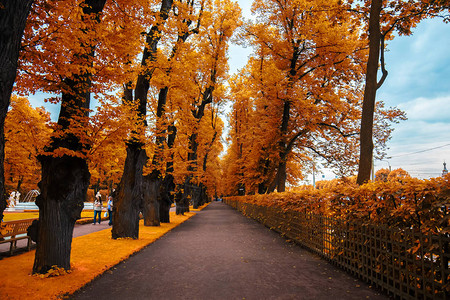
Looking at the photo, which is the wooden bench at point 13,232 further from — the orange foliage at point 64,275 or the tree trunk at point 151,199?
the tree trunk at point 151,199

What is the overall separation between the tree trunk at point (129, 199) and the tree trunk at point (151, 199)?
14.7 feet

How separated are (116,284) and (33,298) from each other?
132 centimetres

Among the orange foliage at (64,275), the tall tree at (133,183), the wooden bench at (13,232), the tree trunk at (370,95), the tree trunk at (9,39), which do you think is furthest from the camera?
the tall tree at (133,183)

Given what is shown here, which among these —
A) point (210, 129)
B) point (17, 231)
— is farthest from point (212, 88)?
point (17, 231)

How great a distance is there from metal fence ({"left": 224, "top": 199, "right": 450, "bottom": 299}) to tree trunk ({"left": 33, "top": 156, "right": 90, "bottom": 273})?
5.68 m

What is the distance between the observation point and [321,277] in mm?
5680

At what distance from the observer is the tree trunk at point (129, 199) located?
10.8 metres

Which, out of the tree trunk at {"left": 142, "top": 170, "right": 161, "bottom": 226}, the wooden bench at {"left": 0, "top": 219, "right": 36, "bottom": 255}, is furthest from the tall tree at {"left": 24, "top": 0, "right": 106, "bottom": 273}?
the tree trunk at {"left": 142, "top": 170, "right": 161, "bottom": 226}

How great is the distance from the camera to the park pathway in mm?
4605

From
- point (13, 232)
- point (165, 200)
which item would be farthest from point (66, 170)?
point (165, 200)

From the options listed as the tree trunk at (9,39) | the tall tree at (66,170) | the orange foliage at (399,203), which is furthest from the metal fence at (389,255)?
the tall tree at (66,170)

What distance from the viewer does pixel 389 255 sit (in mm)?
4609

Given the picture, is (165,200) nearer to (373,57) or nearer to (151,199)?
(151,199)

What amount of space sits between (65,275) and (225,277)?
10.3ft
